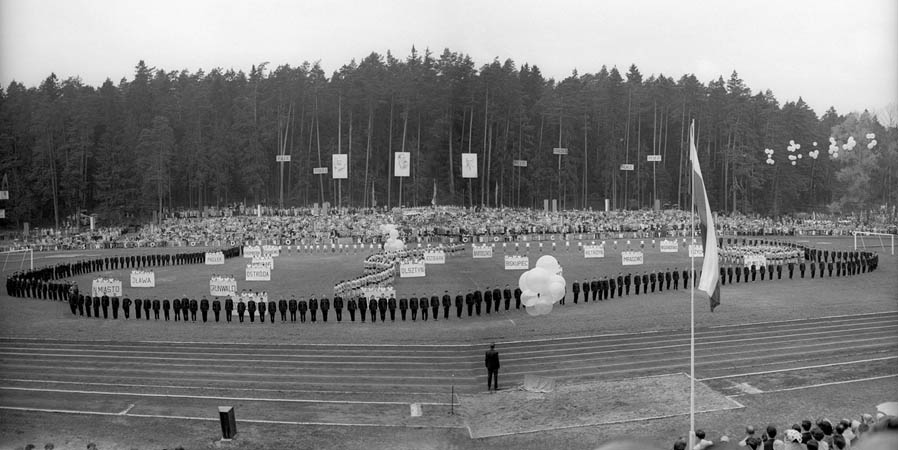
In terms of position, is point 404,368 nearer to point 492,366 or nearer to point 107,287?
point 492,366

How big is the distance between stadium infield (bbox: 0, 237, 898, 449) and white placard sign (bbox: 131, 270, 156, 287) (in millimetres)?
3756

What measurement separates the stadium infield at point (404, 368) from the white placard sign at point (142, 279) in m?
3.76

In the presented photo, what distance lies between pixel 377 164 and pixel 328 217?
9.71 m

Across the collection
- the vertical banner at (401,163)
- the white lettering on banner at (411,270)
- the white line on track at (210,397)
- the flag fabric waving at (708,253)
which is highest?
the vertical banner at (401,163)

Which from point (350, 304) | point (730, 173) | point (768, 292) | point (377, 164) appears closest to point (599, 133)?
point (730, 173)

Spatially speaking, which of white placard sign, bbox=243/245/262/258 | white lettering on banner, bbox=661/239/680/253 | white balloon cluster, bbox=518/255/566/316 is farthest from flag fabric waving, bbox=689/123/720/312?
white placard sign, bbox=243/245/262/258

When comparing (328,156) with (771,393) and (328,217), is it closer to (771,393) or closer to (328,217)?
(328,217)

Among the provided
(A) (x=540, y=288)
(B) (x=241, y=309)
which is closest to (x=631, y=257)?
(A) (x=540, y=288)

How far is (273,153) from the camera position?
64312 mm

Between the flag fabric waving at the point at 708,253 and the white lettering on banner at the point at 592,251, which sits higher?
the flag fabric waving at the point at 708,253

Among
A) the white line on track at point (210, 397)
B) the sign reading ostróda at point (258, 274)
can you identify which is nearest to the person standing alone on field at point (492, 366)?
the white line on track at point (210, 397)

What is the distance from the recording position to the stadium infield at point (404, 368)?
1173cm

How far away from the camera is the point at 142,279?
91.6 feet

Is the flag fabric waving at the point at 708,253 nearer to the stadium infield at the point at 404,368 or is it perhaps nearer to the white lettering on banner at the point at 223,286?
the stadium infield at the point at 404,368
